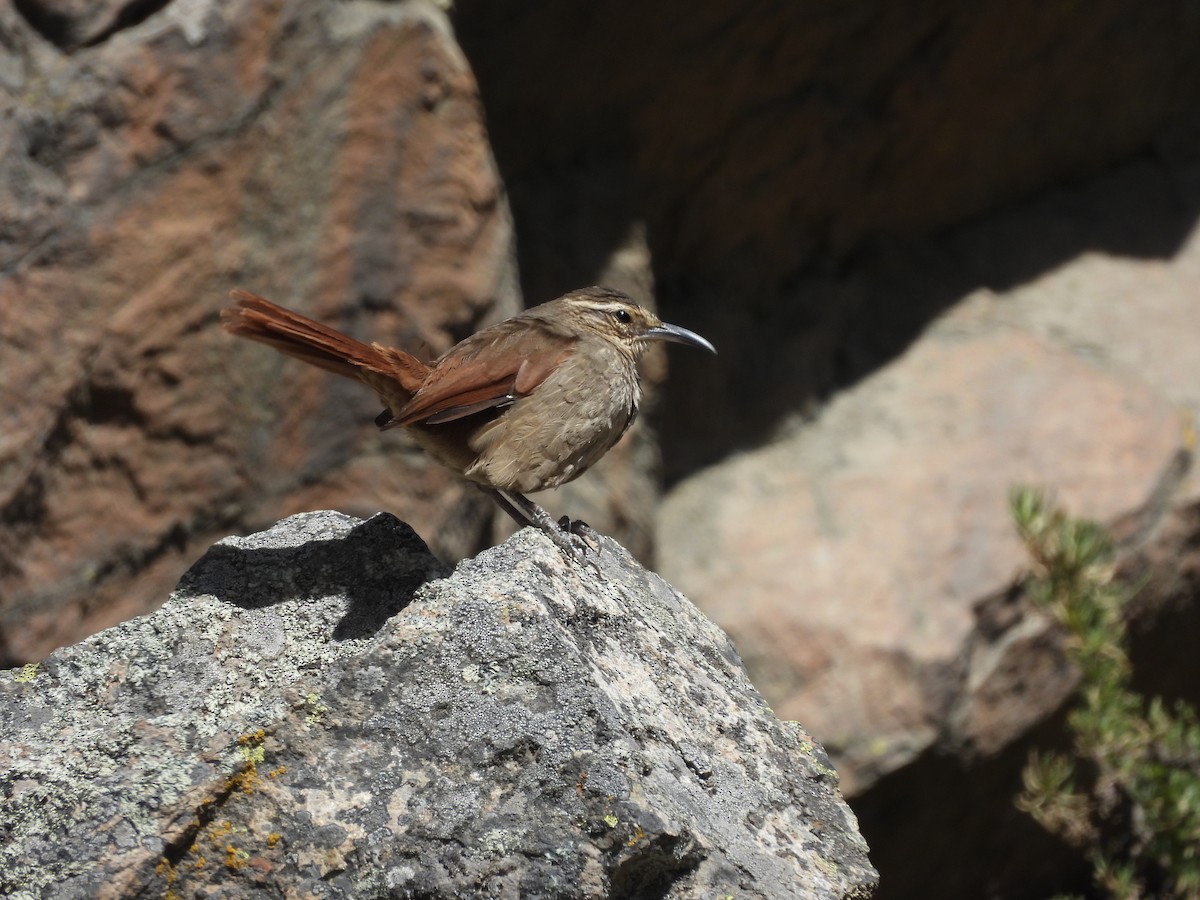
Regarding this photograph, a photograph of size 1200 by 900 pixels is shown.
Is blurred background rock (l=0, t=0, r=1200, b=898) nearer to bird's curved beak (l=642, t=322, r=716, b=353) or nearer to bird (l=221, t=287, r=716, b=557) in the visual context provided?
bird's curved beak (l=642, t=322, r=716, b=353)

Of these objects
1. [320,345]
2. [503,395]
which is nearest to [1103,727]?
[503,395]

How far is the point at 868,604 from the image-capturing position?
18.5ft

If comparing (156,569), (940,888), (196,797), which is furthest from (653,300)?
(196,797)

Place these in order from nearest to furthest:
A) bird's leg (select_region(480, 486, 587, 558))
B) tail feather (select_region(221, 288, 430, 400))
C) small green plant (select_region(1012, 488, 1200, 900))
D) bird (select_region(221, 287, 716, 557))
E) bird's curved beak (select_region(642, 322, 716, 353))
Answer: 1. bird's leg (select_region(480, 486, 587, 558))
2. tail feather (select_region(221, 288, 430, 400))
3. bird (select_region(221, 287, 716, 557))
4. small green plant (select_region(1012, 488, 1200, 900))
5. bird's curved beak (select_region(642, 322, 716, 353))

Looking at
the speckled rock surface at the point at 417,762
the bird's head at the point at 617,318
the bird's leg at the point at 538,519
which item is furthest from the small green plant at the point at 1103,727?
the speckled rock surface at the point at 417,762

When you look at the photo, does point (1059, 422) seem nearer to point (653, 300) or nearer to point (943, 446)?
point (943, 446)

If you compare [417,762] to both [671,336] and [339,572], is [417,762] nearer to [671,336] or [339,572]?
[339,572]

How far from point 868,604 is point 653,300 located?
A: 1510mm

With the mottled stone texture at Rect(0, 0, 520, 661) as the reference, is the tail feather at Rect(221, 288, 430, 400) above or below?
above

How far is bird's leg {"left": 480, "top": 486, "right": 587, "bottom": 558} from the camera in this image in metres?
2.99

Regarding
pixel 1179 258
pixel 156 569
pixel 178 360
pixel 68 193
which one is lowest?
pixel 156 569

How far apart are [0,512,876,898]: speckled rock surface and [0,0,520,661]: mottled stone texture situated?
2.18 meters

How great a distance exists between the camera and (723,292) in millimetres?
6188

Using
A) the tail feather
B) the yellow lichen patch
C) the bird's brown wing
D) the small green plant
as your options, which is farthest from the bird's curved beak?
the yellow lichen patch
